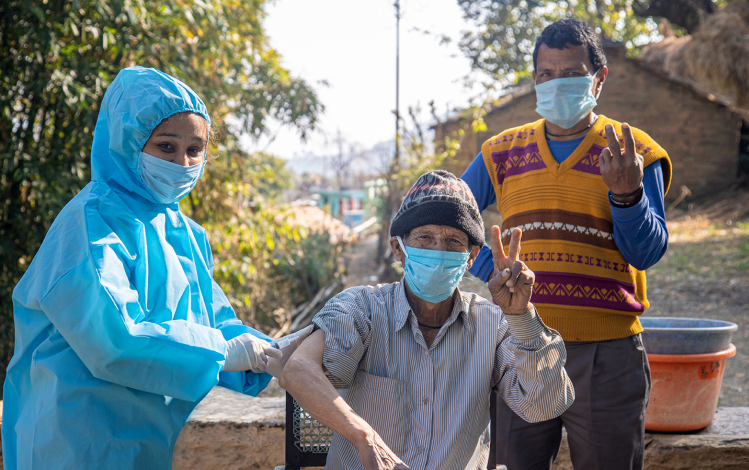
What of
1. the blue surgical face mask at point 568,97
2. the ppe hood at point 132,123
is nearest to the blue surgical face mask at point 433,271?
the blue surgical face mask at point 568,97

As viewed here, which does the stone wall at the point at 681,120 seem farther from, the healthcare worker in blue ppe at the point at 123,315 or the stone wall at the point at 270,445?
the healthcare worker in blue ppe at the point at 123,315

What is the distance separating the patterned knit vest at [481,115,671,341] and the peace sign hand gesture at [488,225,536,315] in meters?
0.47

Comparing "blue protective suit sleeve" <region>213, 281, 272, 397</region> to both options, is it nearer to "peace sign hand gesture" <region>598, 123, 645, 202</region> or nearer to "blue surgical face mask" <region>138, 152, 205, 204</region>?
"blue surgical face mask" <region>138, 152, 205, 204</region>

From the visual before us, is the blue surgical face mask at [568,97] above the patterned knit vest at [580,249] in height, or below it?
above

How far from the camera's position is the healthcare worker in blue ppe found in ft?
4.96

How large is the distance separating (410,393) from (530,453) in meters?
0.63

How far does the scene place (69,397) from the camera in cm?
155

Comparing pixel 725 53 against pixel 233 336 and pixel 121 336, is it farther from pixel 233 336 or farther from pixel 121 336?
pixel 121 336

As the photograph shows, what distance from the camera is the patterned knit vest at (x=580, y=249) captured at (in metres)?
1.99

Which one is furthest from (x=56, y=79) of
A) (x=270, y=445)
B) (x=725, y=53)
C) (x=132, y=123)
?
(x=725, y=53)

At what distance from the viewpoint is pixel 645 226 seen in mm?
1874

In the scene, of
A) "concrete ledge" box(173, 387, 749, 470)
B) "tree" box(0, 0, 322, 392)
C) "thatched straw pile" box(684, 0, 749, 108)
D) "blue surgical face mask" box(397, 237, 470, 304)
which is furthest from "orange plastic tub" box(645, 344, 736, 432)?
"thatched straw pile" box(684, 0, 749, 108)

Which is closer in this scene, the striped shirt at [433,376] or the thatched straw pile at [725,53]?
the striped shirt at [433,376]

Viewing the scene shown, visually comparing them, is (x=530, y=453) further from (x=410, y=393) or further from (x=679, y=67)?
(x=679, y=67)
